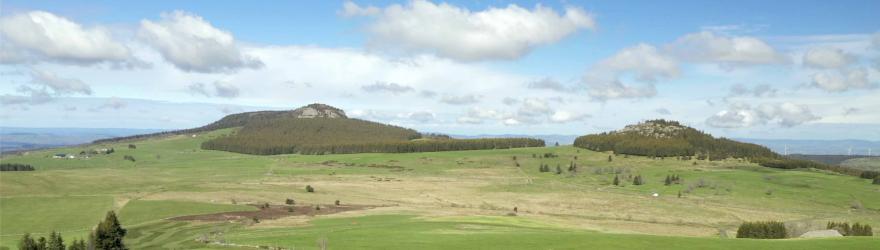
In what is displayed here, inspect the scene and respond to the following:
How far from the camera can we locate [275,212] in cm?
11569

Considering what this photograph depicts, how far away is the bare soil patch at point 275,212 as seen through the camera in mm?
106312

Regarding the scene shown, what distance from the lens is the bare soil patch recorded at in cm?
10631

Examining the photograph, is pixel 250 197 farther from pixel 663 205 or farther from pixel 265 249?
pixel 663 205

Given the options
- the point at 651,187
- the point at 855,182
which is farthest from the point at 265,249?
the point at 855,182

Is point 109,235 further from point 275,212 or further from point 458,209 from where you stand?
point 458,209

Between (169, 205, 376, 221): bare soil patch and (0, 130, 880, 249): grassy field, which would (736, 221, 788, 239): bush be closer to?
(0, 130, 880, 249): grassy field

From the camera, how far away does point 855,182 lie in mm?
178125

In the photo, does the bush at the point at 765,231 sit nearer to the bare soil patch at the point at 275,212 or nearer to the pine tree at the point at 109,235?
the bare soil patch at the point at 275,212

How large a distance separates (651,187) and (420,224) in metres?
104

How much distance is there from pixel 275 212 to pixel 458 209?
1360 inches

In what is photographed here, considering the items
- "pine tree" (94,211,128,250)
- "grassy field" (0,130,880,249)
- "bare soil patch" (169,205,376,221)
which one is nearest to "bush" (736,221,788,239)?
"grassy field" (0,130,880,249)

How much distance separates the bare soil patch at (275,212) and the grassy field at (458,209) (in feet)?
13.7

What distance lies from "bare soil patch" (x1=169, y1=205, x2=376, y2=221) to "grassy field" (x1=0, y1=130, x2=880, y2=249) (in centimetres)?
418

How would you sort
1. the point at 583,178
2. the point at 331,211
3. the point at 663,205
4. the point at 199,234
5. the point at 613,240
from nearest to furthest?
1. the point at 613,240
2. the point at 199,234
3. the point at 331,211
4. the point at 663,205
5. the point at 583,178
